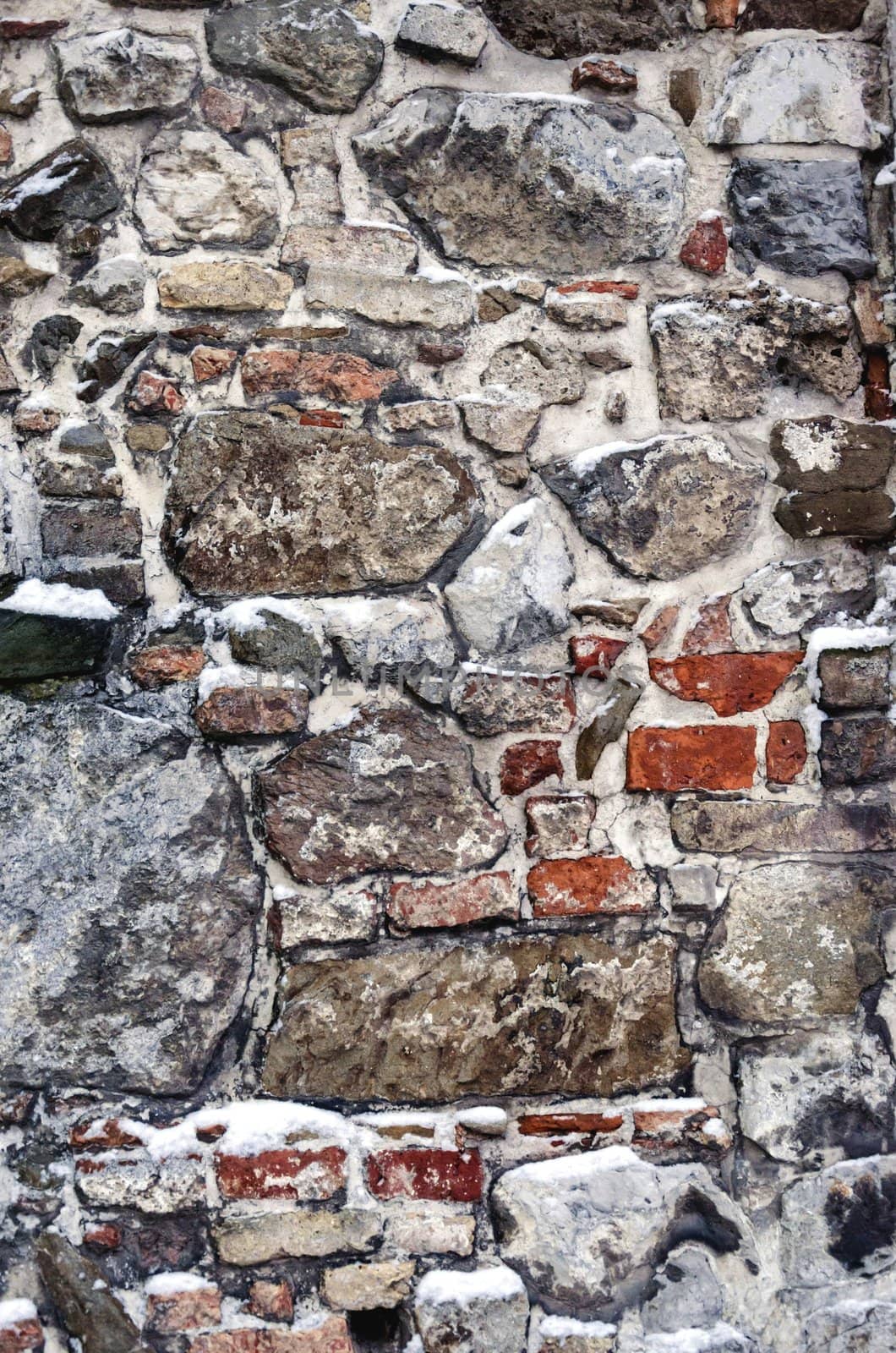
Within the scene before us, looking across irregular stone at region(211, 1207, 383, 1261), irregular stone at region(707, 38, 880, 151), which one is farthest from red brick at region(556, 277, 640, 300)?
irregular stone at region(211, 1207, 383, 1261)

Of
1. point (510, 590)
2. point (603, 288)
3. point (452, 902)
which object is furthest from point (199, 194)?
point (452, 902)

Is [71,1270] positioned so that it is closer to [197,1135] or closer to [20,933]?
[197,1135]

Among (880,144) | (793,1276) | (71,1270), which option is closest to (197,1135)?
(71,1270)

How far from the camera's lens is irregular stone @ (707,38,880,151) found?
1823mm

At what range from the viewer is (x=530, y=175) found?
70.2 inches

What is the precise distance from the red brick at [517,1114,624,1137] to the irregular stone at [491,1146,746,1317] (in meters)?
0.04

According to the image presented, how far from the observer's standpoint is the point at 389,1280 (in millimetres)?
1570

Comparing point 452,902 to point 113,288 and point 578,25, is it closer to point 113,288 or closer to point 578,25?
point 113,288

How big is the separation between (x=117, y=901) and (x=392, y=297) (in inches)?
39.8

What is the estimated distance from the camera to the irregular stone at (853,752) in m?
1.73

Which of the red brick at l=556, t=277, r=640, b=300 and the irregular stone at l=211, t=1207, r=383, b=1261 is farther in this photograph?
the red brick at l=556, t=277, r=640, b=300

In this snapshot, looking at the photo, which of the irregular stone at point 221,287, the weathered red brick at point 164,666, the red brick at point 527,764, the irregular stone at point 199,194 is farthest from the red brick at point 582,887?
the irregular stone at point 199,194

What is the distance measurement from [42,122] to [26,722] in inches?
36.2

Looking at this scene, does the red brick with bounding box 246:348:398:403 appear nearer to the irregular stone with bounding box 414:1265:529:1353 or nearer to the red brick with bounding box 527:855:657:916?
the red brick with bounding box 527:855:657:916
